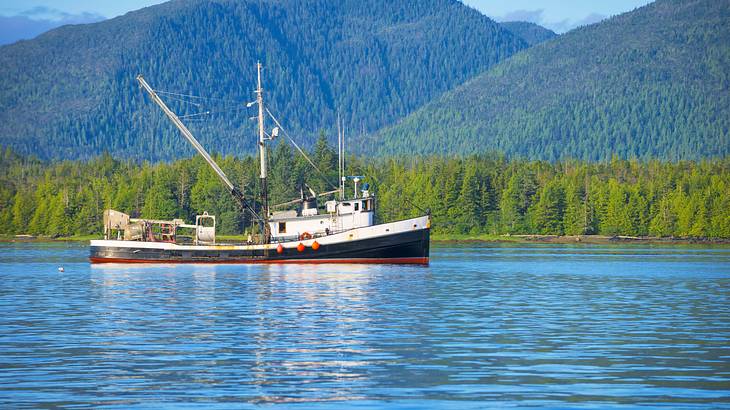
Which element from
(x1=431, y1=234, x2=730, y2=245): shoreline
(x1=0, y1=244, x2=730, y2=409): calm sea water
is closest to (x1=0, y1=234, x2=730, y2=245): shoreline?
(x1=431, y1=234, x2=730, y2=245): shoreline

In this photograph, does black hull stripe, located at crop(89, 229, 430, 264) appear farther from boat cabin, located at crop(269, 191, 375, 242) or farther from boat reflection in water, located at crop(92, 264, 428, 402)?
boat reflection in water, located at crop(92, 264, 428, 402)

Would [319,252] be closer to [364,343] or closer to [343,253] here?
[343,253]

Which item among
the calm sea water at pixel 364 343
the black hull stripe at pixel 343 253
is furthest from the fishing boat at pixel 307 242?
the calm sea water at pixel 364 343

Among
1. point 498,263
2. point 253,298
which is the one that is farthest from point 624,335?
point 498,263

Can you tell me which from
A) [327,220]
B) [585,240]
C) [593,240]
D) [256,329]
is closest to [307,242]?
[327,220]

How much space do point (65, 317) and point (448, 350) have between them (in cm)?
2039

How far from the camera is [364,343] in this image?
39.9 m

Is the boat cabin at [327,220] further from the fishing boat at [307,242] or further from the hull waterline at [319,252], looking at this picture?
the hull waterline at [319,252]

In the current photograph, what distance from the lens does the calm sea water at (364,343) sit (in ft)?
97.0

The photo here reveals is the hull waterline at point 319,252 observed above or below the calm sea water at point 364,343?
above

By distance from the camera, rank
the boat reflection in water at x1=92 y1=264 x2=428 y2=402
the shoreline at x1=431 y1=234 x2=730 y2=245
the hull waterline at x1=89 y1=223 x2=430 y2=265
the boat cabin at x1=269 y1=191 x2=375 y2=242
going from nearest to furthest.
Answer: the boat reflection in water at x1=92 y1=264 x2=428 y2=402, the hull waterline at x1=89 y1=223 x2=430 y2=265, the boat cabin at x1=269 y1=191 x2=375 y2=242, the shoreline at x1=431 y1=234 x2=730 y2=245

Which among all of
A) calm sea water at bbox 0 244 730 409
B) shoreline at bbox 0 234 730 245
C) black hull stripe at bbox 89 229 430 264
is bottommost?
calm sea water at bbox 0 244 730 409

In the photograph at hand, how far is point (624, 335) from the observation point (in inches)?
1692

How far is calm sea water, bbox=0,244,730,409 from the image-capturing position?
29.6 meters
